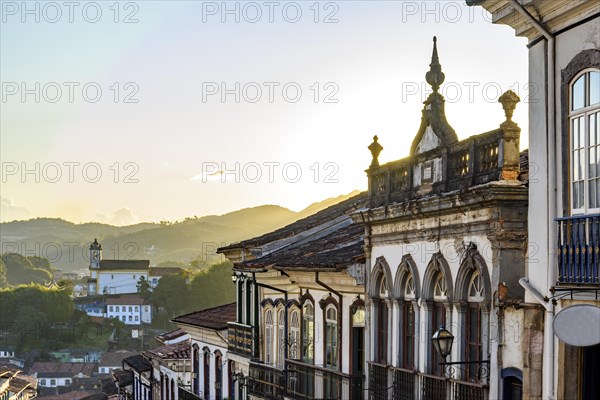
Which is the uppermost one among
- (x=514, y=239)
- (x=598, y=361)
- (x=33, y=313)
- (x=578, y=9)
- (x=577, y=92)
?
(x=578, y=9)

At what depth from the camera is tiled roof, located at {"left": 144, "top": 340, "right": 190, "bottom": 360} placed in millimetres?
42022

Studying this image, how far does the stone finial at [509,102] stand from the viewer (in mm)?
15711

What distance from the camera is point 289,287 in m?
28.2

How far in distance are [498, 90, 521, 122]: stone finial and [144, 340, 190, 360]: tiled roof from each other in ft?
88.8

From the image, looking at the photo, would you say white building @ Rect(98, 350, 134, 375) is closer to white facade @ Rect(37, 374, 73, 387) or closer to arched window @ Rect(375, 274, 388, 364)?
white facade @ Rect(37, 374, 73, 387)

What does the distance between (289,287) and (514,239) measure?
1275 centimetres

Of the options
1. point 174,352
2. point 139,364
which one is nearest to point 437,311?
point 174,352

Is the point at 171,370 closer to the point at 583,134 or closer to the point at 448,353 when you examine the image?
the point at 448,353

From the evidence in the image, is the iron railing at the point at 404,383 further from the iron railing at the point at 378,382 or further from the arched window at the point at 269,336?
the arched window at the point at 269,336

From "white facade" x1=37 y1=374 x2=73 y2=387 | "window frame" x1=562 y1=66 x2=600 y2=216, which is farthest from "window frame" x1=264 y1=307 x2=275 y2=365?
"white facade" x1=37 y1=374 x2=73 y2=387

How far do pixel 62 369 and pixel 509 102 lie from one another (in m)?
140

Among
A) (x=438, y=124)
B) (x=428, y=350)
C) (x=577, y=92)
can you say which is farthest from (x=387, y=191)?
(x=577, y=92)

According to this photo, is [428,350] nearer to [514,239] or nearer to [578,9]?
[514,239]

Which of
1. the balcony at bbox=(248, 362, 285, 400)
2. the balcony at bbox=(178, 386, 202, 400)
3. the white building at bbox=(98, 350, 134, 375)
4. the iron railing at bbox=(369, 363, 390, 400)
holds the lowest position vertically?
the white building at bbox=(98, 350, 134, 375)
